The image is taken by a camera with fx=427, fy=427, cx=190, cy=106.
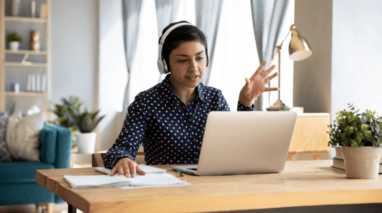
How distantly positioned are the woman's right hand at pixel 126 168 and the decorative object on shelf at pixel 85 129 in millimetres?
4997

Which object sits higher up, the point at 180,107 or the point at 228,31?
the point at 228,31

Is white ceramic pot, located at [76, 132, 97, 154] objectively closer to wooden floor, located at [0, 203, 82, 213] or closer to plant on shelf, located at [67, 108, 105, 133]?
plant on shelf, located at [67, 108, 105, 133]

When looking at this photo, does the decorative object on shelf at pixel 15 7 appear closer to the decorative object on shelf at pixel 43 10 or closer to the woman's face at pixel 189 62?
the decorative object on shelf at pixel 43 10

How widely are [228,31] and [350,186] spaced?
13.8 feet

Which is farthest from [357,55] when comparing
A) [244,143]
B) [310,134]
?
[244,143]

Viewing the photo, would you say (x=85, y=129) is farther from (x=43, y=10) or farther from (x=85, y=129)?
(x=43, y=10)

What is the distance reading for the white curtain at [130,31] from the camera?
620 centimetres

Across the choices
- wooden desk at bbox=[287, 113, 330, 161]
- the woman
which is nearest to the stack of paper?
the woman

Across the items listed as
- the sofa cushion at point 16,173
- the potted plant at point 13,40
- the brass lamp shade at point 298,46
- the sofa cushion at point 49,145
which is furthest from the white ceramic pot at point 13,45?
the brass lamp shade at point 298,46

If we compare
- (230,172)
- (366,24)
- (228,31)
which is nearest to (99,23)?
(228,31)

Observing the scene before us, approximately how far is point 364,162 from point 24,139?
118 inches

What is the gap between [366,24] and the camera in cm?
344

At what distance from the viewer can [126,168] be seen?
1.22 meters

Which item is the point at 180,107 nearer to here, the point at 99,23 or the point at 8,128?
the point at 8,128
